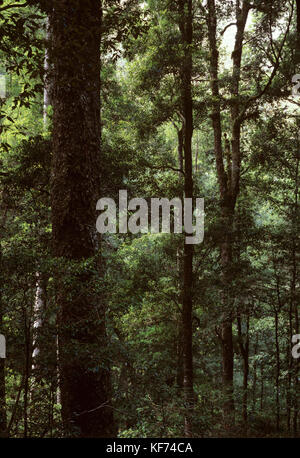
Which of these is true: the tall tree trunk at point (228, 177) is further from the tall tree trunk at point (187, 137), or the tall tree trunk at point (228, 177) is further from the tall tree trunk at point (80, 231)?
the tall tree trunk at point (80, 231)

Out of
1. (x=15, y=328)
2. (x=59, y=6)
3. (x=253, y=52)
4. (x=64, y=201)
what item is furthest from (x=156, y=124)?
(x=15, y=328)

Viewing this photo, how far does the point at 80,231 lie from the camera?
438cm

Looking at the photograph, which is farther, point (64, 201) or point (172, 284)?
point (172, 284)

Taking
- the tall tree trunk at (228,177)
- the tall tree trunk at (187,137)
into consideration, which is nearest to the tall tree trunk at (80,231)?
the tall tree trunk at (187,137)

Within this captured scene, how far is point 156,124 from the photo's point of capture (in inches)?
328

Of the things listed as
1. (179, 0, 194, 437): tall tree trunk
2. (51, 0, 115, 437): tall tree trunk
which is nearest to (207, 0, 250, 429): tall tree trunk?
(179, 0, 194, 437): tall tree trunk

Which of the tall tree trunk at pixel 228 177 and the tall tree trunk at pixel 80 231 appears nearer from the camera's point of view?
the tall tree trunk at pixel 80 231

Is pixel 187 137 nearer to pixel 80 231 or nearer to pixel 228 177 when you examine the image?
Result: pixel 228 177

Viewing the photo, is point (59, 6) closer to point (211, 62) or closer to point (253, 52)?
point (211, 62)

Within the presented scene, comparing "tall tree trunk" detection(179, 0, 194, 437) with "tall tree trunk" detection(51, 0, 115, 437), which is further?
"tall tree trunk" detection(179, 0, 194, 437)

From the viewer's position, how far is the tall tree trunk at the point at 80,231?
11.7 feet

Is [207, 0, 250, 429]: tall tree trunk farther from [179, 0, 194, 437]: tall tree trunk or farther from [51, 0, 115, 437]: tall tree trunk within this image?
[51, 0, 115, 437]: tall tree trunk

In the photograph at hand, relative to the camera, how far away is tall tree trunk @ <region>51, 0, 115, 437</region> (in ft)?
11.7

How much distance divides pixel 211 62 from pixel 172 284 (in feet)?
20.9
